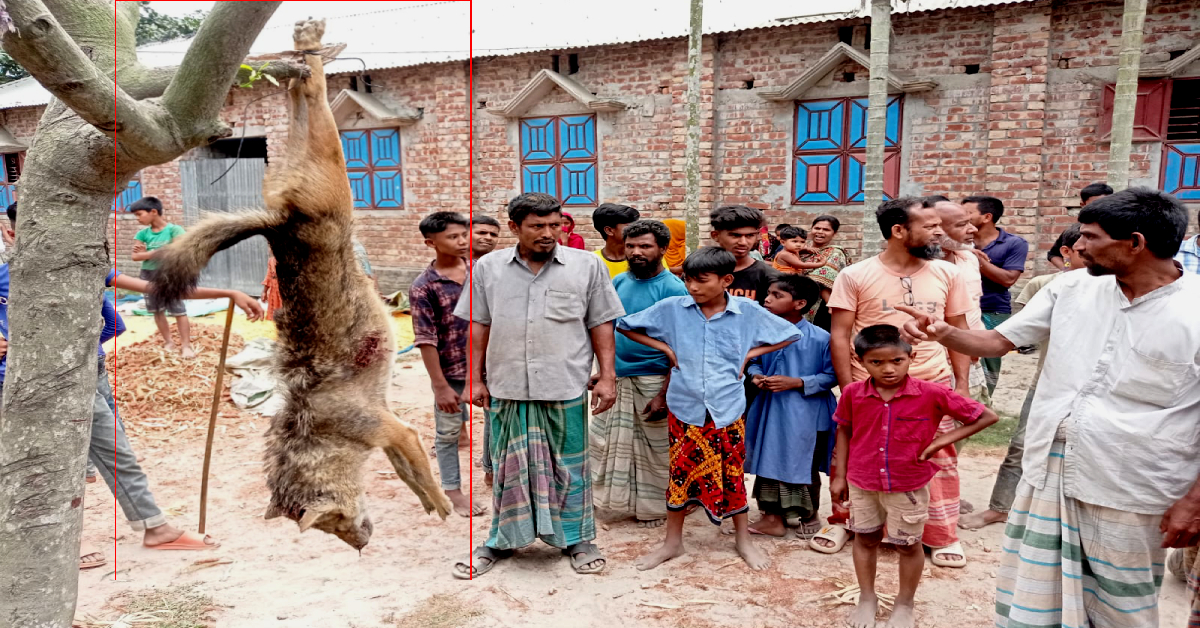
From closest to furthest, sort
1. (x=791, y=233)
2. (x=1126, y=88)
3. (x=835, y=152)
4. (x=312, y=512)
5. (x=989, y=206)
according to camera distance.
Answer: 1. (x=312, y=512)
2. (x=989, y=206)
3. (x=791, y=233)
4. (x=1126, y=88)
5. (x=835, y=152)

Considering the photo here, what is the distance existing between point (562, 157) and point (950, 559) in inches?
306

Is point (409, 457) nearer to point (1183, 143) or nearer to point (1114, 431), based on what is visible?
point (1114, 431)

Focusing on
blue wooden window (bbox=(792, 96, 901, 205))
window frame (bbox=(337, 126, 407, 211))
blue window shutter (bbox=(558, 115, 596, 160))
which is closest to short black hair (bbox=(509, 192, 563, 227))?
blue wooden window (bbox=(792, 96, 901, 205))

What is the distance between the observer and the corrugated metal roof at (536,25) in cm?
857

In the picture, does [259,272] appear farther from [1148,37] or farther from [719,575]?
[1148,37]

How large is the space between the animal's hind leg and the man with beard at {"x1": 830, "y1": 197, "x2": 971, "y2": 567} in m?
1.96

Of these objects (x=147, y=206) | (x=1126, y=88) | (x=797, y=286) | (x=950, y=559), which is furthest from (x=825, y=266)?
(x=147, y=206)

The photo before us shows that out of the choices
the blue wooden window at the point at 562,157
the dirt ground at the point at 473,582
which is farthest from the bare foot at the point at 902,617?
the blue wooden window at the point at 562,157

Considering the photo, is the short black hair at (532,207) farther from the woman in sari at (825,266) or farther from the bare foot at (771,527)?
the bare foot at (771,527)

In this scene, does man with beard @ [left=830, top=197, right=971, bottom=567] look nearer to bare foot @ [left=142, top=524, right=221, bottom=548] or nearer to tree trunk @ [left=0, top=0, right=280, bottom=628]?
tree trunk @ [left=0, top=0, right=280, bottom=628]

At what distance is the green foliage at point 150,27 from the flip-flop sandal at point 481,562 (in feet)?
8.23

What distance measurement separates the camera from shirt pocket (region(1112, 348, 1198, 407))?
2.12 metres

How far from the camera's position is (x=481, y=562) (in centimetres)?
366

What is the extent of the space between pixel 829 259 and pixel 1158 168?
4.46m
